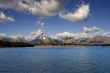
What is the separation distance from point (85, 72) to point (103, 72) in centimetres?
411

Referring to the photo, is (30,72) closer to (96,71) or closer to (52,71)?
(52,71)

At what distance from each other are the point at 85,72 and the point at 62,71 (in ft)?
18.0

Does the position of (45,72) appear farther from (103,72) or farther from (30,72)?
(103,72)

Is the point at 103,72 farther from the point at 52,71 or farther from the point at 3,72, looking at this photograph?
the point at 3,72

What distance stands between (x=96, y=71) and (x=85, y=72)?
10.3 feet

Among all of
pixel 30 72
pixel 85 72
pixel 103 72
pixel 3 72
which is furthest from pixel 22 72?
pixel 103 72

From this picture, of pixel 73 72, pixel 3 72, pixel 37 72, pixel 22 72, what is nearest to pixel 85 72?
pixel 73 72

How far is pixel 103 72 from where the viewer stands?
47000 mm

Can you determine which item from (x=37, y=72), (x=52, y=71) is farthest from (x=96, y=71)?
(x=37, y=72)

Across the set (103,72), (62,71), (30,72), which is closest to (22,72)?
(30,72)

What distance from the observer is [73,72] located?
47.4 m

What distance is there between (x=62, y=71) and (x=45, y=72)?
13.9 feet

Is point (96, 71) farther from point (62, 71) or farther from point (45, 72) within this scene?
point (45, 72)

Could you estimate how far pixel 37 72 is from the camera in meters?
47.9
